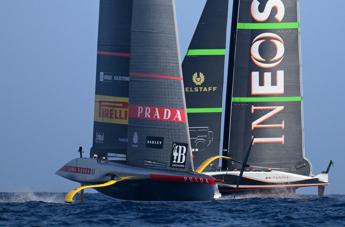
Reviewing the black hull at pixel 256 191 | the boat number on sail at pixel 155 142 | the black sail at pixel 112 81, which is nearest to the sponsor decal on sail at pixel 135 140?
the boat number on sail at pixel 155 142

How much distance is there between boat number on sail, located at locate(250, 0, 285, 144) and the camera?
38250mm

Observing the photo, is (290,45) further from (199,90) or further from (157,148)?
(157,148)

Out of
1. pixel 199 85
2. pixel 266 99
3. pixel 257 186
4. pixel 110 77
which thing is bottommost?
pixel 257 186

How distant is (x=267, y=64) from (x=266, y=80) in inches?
22.0

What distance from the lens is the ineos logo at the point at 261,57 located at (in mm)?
38250

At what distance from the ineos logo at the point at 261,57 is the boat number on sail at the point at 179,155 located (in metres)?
7.49

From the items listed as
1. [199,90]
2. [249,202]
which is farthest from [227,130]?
[249,202]

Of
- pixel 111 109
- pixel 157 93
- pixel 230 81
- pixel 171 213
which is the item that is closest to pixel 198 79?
pixel 230 81

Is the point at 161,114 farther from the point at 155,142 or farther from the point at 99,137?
the point at 99,137

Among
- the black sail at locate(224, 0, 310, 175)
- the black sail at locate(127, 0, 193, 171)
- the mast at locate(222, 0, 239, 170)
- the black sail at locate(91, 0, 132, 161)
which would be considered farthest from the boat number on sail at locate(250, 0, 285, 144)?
the black sail at locate(127, 0, 193, 171)

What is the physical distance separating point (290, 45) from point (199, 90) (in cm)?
353

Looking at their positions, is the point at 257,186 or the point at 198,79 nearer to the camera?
the point at 257,186

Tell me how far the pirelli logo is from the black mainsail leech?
3982mm

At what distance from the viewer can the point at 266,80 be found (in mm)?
38344
